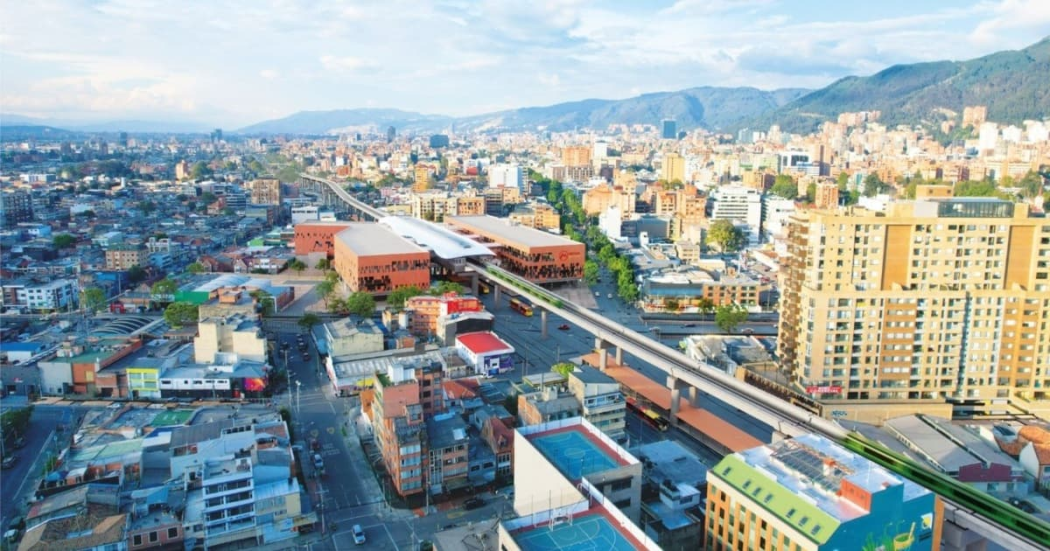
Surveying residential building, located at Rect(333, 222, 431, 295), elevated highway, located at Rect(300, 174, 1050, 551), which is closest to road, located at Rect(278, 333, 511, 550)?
elevated highway, located at Rect(300, 174, 1050, 551)

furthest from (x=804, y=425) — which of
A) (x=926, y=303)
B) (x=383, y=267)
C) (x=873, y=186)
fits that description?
(x=873, y=186)

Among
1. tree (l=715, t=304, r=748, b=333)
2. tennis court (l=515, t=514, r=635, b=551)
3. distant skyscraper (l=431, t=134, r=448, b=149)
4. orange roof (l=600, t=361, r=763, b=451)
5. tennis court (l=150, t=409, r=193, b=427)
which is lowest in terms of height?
orange roof (l=600, t=361, r=763, b=451)

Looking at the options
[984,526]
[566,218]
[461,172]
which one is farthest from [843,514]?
[461,172]

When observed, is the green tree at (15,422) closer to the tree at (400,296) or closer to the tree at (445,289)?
the tree at (400,296)

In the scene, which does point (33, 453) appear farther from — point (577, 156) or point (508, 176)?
point (577, 156)

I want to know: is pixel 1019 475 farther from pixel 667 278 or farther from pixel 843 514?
pixel 667 278

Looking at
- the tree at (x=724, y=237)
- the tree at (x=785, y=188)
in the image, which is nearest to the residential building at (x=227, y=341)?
the tree at (x=724, y=237)

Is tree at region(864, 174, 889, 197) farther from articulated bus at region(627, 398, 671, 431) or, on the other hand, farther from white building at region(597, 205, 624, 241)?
articulated bus at region(627, 398, 671, 431)
